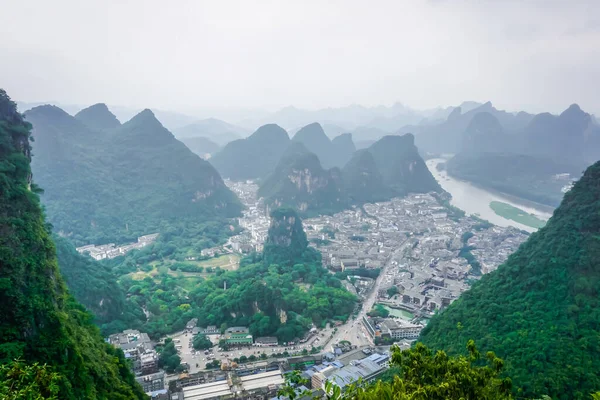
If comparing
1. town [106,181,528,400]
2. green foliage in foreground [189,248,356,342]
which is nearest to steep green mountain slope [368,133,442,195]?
town [106,181,528,400]

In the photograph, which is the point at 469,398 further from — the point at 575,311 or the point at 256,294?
the point at 256,294

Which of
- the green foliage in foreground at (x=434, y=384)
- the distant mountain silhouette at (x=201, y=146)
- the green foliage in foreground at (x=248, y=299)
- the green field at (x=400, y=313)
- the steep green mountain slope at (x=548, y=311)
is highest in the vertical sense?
the distant mountain silhouette at (x=201, y=146)

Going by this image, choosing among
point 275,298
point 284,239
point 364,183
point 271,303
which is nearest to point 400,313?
point 275,298

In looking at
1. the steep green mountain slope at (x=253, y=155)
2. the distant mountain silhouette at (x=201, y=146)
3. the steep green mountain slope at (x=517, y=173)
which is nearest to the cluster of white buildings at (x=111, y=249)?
the steep green mountain slope at (x=253, y=155)

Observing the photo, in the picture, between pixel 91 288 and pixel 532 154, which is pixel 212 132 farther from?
pixel 91 288

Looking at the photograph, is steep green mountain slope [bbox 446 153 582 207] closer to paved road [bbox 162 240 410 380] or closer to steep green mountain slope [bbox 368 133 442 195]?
steep green mountain slope [bbox 368 133 442 195]

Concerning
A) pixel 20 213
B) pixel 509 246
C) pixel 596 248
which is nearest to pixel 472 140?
pixel 509 246

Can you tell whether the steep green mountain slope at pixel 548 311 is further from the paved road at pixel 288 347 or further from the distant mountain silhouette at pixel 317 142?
the distant mountain silhouette at pixel 317 142
